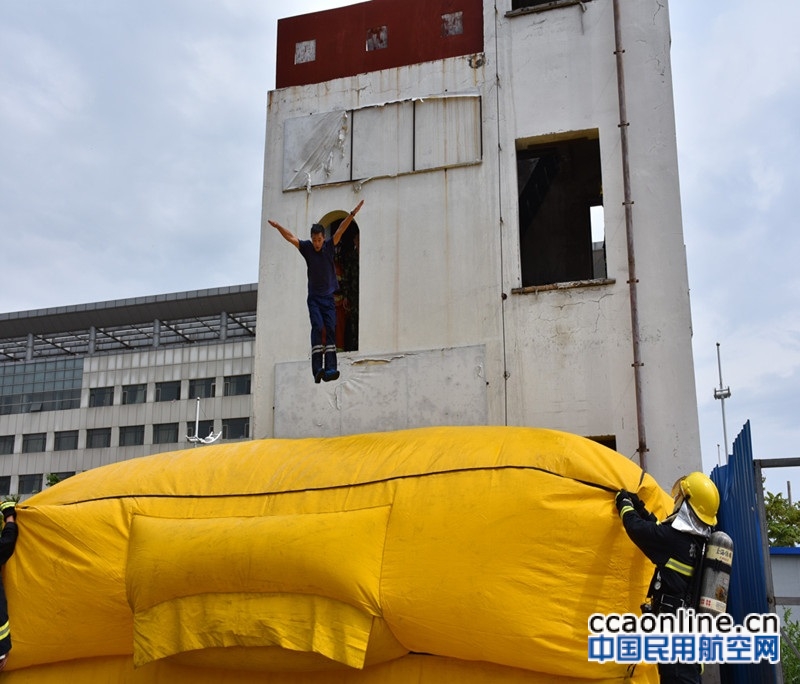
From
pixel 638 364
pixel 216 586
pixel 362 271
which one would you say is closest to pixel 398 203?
pixel 362 271

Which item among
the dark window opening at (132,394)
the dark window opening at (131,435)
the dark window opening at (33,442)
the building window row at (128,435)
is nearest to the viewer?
the building window row at (128,435)

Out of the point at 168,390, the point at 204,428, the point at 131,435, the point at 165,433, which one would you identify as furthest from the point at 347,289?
the point at 131,435

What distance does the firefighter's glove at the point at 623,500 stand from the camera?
5.30m

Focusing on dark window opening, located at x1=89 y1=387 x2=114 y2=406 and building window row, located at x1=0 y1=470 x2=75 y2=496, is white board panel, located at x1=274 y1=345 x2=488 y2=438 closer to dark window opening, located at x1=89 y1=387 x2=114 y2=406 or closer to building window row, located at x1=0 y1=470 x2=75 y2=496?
dark window opening, located at x1=89 y1=387 x2=114 y2=406

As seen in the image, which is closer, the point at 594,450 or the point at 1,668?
the point at 594,450

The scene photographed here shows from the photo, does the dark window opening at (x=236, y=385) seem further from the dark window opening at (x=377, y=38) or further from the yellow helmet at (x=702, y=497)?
the yellow helmet at (x=702, y=497)

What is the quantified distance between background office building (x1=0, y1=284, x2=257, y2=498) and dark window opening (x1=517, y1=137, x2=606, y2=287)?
34.4m

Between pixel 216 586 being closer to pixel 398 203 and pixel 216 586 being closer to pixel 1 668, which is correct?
pixel 1 668

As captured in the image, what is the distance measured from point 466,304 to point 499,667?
14.6 feet

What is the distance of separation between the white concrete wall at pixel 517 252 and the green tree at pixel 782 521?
51.2 feet

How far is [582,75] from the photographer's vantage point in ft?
30.5

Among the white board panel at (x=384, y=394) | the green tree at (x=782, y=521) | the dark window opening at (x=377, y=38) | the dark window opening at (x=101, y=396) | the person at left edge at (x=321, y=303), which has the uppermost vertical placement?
the dark window opening at (x=377, y=38)

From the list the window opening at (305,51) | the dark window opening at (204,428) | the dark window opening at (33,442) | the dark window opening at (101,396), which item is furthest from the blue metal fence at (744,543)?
the dark window opening at (33,442)

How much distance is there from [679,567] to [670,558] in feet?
0.27
